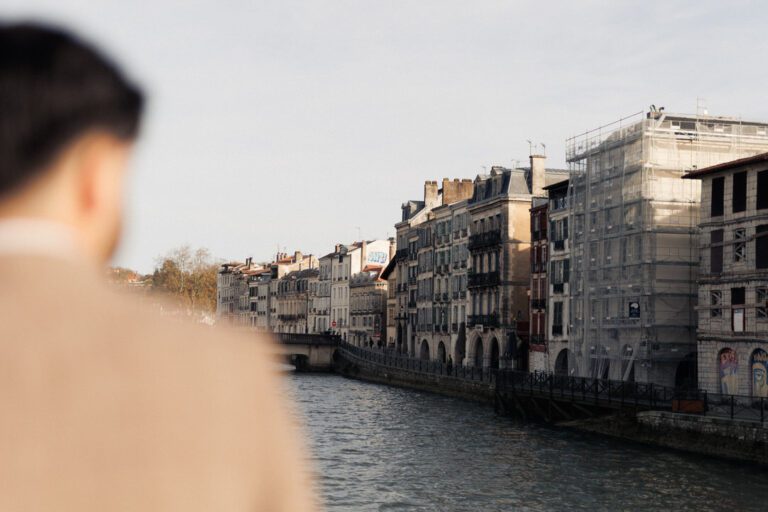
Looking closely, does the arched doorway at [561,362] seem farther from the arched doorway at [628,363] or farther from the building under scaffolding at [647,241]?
the arched doorway at [628,363]

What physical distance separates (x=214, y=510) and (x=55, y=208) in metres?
0.41

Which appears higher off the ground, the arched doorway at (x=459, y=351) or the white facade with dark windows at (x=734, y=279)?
the white facade with dark windows at (x=734, y=279)

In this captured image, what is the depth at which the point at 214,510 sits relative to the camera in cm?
138

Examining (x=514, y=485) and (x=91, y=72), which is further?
(x=514, y=485)

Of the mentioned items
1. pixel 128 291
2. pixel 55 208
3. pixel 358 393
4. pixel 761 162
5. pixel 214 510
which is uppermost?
pixel 761 162

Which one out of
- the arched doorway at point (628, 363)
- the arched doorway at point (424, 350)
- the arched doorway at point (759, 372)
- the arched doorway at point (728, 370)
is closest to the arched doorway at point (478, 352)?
the arched doorway at point (424, 350)

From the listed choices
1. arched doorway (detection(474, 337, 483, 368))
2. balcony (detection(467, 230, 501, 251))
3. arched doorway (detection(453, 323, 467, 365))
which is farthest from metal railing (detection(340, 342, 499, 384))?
balcony (detection(467, 230, 501, 251))

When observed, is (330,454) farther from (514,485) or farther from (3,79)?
(3,79)

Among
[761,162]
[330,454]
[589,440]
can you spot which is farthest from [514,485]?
[761,162]

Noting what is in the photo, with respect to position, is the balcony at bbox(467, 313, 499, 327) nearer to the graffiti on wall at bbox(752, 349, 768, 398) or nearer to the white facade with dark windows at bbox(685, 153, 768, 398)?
the white facade with dark windows at bbox(685, 153, 768, 398)

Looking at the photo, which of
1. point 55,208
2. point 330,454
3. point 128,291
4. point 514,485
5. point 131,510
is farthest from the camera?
point 330,454

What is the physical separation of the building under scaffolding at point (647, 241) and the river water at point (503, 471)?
6.02m

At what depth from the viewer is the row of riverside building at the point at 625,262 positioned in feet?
146

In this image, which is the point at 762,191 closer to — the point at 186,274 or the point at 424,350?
the point at 424,350
